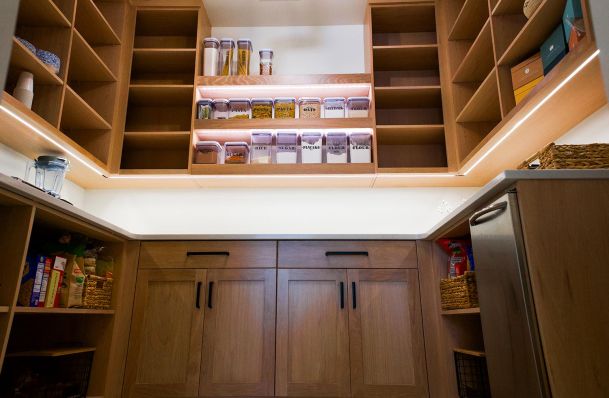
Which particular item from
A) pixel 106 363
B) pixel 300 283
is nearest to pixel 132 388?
pixel 106 363

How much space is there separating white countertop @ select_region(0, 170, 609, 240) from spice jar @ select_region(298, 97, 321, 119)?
0.90 metres

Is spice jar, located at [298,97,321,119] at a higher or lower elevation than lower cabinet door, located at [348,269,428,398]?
higher

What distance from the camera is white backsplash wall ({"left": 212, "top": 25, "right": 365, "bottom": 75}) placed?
10.4 feet

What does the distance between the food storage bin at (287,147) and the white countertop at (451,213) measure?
0.63 m

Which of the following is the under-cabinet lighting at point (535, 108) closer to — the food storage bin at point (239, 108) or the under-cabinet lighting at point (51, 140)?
the food storage bin at point (239, 108)

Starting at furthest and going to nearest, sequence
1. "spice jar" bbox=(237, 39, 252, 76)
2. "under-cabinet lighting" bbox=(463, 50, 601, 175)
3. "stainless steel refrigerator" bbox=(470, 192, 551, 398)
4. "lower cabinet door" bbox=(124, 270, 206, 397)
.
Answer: "spice jar" bbox=(237, 39, 252, 76) < "lower cabinet door" bbox=(124, 270, 206, 397) < "under-cabinet lighting" bbox=(463, 50, 601, 175) < "stainless steel refrigerator" bbox=(470, 192, 551, 398)

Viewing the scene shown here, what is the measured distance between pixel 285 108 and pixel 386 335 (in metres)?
1.55

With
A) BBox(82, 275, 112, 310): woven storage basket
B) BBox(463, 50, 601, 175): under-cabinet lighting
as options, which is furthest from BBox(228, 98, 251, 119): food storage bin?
BBox(463, 50, 601, 175): under-cabinet lighting

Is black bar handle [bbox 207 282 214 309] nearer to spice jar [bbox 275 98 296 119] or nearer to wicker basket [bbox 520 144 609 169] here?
spice jar [bbox 275 98 296 119]

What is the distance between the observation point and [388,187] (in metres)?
Answer: 2.97

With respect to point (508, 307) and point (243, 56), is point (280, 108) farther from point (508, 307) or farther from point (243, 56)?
point (508, 307)

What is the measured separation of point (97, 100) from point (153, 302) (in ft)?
4.67

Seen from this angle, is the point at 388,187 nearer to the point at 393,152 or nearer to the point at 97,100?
the point at 393,152

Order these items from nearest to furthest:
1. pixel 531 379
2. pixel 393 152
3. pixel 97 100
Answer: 1. pixel 531 379
2. pixel 97 100
3. pixel 393 152
